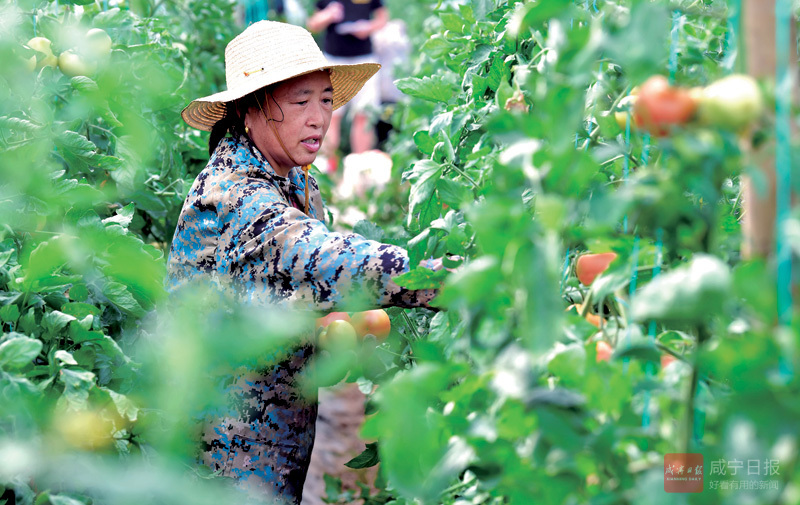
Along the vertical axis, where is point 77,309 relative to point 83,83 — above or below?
below

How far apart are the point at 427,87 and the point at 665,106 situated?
1.07 metres

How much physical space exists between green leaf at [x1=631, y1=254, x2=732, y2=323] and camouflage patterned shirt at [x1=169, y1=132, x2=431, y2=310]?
0.66 m

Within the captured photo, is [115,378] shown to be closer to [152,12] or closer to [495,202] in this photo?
[495,202]

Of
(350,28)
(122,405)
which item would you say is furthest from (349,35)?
(122,405)

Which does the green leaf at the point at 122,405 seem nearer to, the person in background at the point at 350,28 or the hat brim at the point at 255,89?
the hat brim at the point at 255,89

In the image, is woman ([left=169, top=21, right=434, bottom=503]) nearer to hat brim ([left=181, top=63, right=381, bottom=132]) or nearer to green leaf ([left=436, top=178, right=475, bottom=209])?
hat brim ([left=181, top=63, right=381, bottom=132])

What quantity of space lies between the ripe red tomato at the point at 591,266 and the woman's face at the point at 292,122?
93cm

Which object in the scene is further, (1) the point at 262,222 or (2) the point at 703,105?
(1) the point at 262,222

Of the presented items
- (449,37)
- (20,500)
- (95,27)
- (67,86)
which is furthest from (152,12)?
(20,500)

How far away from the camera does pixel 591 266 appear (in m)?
1.12

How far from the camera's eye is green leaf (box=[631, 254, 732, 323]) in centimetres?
59

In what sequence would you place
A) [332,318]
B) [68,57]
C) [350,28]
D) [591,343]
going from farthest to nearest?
1. [350,28]
2. [68,57]
3. [332,318]
4. [591,343]

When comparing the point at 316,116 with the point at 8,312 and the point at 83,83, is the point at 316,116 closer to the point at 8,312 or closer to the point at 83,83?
the point at 83,83

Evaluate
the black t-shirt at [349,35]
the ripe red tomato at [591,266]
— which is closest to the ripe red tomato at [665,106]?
the ripe red tomato at [591,266]
